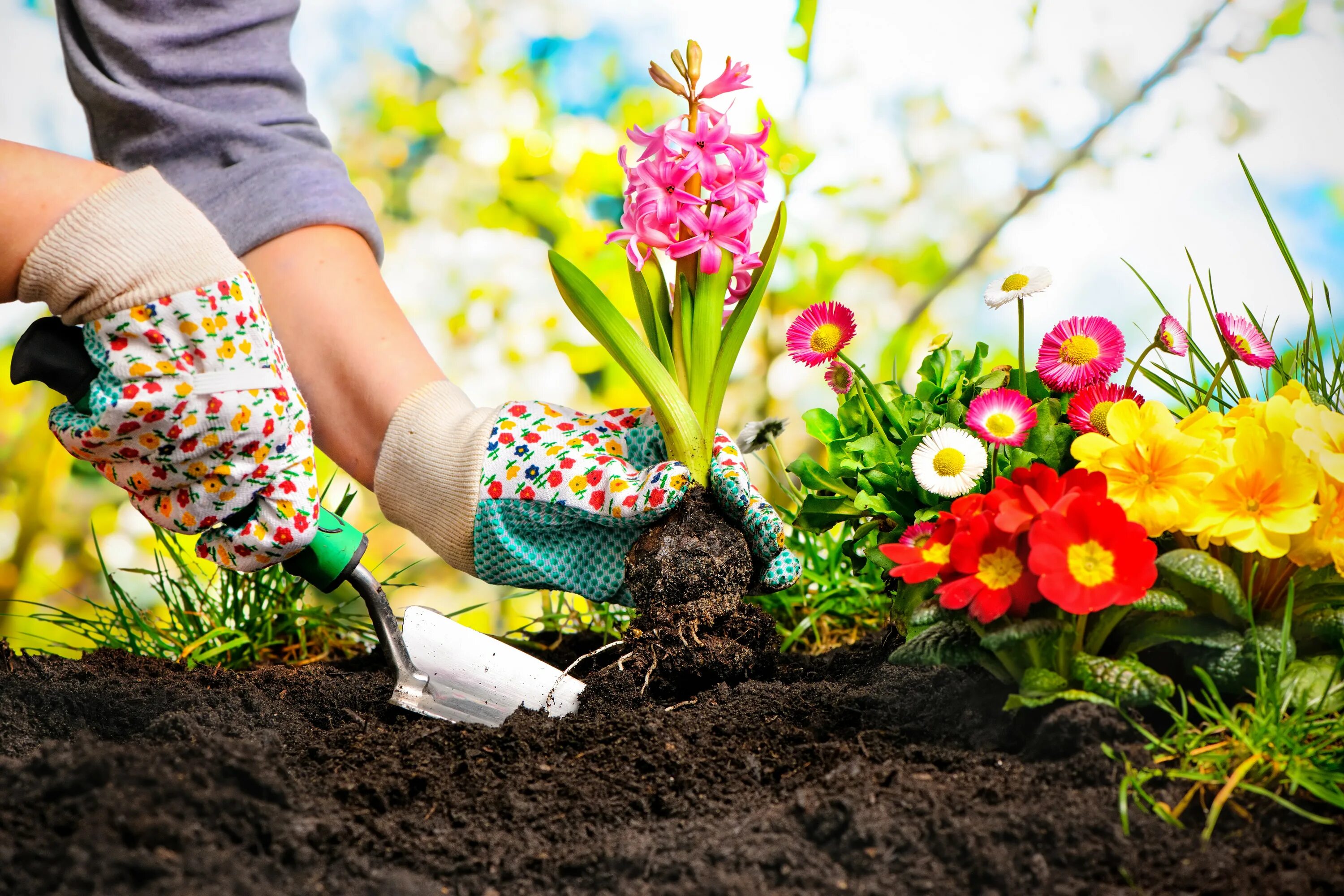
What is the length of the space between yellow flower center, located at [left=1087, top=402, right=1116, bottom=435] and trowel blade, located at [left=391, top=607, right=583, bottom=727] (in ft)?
2.01

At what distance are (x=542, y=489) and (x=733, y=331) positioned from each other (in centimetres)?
32

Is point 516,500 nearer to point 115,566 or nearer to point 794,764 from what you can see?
point 794,764

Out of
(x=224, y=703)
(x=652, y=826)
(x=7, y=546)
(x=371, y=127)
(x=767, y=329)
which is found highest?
(x=371, y=127)

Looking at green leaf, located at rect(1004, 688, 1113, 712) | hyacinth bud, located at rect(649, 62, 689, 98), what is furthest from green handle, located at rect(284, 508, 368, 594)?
green leaf, located at rect(1004, 688, 1113, 712)

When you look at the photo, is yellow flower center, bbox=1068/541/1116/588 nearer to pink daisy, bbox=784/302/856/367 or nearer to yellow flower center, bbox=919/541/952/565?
yellow flower center, bbox=919/541/952/565

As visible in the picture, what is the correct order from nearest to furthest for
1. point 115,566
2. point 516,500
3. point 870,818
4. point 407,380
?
point 870,818, point 516,500, point 407,380, point 115,566

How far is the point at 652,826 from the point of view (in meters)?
0.74

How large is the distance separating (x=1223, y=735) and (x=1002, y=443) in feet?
1.03

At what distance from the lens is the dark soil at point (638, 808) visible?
61 cm

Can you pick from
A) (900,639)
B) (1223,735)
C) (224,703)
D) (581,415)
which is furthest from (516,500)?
(1223,735)

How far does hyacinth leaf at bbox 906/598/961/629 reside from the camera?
806 mm

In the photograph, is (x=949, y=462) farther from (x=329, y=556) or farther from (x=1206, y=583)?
(x=329, y=556)

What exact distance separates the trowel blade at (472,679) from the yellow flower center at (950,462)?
47 cm

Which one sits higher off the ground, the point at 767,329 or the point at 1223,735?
the point at 767,329
